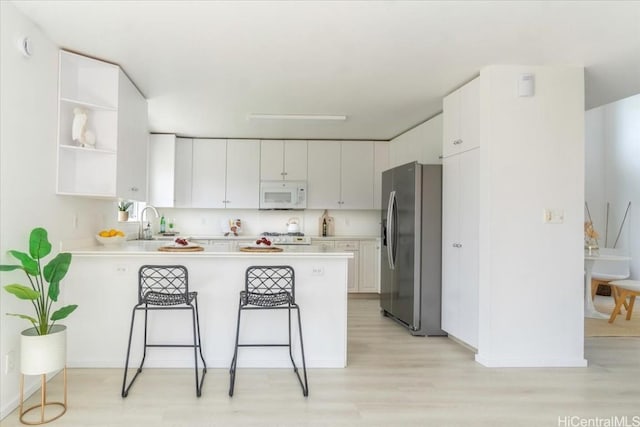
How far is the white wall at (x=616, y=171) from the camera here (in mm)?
6492

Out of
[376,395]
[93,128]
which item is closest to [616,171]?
[376,395]

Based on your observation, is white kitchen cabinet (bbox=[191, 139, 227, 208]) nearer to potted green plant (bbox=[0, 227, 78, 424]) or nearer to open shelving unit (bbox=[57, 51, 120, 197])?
open shelving unit (bbox=[57, 51, 120, 197])

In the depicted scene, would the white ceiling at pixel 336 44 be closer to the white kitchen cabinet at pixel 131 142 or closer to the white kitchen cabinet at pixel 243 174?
the white kitchen cabinet at pixel 131 142

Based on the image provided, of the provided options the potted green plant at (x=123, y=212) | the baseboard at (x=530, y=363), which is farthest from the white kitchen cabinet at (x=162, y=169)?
the baseboard at (x=530, y=363)

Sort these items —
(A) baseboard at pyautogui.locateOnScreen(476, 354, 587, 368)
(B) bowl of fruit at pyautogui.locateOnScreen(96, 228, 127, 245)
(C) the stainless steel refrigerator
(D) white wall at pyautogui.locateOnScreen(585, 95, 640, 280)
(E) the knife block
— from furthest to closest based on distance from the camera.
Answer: (D) white wall at pyautogui.locateOnScreen(585, 95, 640, 280) → (E) the knife block → (C) the stainless steel refrigerator → (B) bowl of fruit at pyautogui.locateOnScreen(96, 228, 127, 245) → (A) baseboard at pyautogui.locateOnScreen(476, 354, 587, 368)

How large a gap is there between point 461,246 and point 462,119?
1.13 metres

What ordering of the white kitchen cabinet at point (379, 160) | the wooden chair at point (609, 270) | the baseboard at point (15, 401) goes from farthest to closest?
the white kitchen cabinet at point (379, 160), the wooden chair at point (609, 270), the baseboard at point (15, 401)

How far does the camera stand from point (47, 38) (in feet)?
8.89

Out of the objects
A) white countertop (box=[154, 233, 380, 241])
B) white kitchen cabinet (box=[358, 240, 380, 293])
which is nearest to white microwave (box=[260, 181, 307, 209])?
white countertop (box=[154, 233, 380, 241])

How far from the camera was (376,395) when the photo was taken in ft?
8.50

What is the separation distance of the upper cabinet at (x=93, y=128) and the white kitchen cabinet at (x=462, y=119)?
9.51ft

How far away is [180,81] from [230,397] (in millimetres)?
2621

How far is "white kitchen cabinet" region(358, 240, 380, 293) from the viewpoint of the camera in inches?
232

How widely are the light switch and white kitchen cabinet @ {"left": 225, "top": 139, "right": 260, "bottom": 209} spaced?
390 centimetres
